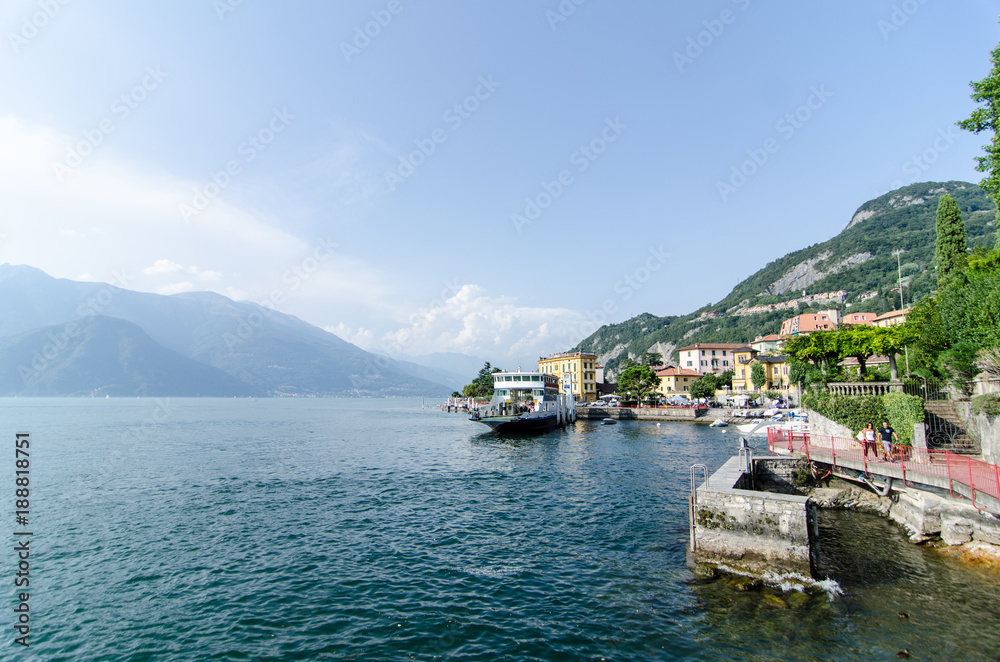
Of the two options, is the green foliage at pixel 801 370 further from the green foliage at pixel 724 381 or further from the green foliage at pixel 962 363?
the green foliage at pixel 724 381

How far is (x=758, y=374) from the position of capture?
100m

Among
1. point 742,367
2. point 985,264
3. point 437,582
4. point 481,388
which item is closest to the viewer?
point 437,582

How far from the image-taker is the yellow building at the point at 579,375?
390 ft

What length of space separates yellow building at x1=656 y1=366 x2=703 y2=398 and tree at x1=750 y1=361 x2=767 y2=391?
46.9 ft

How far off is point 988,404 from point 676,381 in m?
103

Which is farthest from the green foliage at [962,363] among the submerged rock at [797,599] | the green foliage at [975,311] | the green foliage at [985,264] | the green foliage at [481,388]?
the green foliage at [481,388]

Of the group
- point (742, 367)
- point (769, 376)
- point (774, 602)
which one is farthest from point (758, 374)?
point (774, 602)

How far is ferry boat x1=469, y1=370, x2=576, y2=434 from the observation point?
55500 millimetres

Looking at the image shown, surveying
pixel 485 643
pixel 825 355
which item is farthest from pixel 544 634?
pixel 825 355

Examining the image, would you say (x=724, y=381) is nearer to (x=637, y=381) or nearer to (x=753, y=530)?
(x=637, y=381)

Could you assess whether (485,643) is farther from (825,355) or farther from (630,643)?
(825,355)

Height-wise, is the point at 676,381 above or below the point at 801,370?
below

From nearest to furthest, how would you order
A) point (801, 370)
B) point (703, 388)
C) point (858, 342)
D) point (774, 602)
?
1. point (774, 602)
2. point (858, 342)
3. point (801, 370)
4. point (703, 388)

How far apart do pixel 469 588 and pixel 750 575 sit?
299 inches
